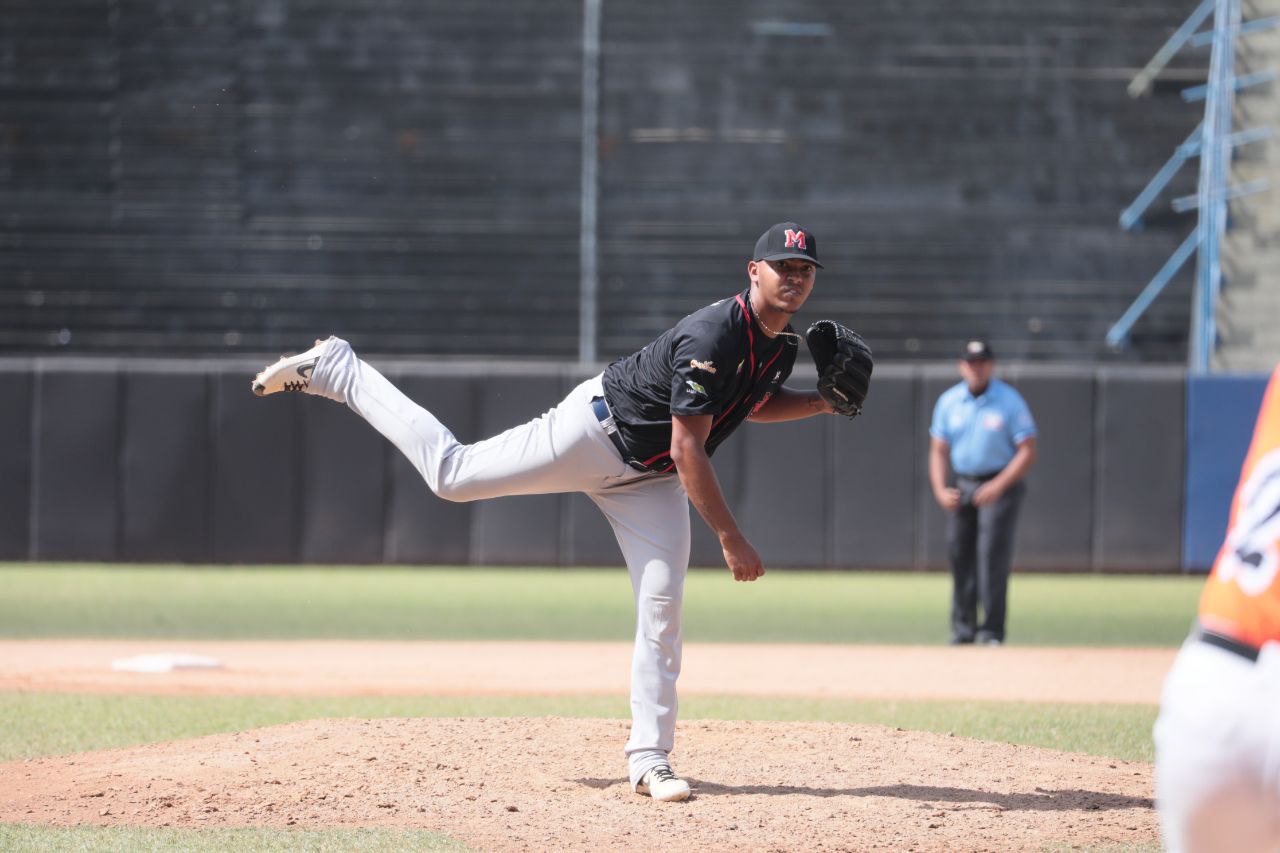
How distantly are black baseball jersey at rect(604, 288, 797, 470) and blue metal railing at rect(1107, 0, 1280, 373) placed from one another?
11.9m

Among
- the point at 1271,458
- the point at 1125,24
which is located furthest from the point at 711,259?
the point at 1271,458

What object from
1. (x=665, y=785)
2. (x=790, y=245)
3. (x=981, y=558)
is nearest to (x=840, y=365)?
(x=790, y=245)

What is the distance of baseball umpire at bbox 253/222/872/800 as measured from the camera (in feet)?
14.4

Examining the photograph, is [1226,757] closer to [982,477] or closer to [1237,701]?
[1237,701]

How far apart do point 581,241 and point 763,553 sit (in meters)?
4.77

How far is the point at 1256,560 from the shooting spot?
2119mm

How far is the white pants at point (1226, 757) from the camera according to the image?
80.0 inches

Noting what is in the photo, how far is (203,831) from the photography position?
4.04 metres

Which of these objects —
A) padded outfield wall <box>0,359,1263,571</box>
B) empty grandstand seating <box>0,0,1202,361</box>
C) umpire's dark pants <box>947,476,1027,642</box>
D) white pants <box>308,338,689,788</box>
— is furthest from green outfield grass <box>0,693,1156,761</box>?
empty grandstand seating <box>0,0,1202,361</box>

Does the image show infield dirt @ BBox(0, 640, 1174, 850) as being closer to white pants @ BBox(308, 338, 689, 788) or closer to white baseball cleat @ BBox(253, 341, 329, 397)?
white pants @ BBox(308, 338, 689, 788)

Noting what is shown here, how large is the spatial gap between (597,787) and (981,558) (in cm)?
463

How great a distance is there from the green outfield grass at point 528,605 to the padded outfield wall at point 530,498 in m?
0.28

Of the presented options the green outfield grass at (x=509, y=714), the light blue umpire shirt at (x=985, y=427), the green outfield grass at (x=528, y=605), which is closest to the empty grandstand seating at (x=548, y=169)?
the green outfield grass at (x=528, y=605)

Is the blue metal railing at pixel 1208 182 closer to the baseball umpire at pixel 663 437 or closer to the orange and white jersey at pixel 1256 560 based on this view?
the baseball umpire at pixel 663 437
